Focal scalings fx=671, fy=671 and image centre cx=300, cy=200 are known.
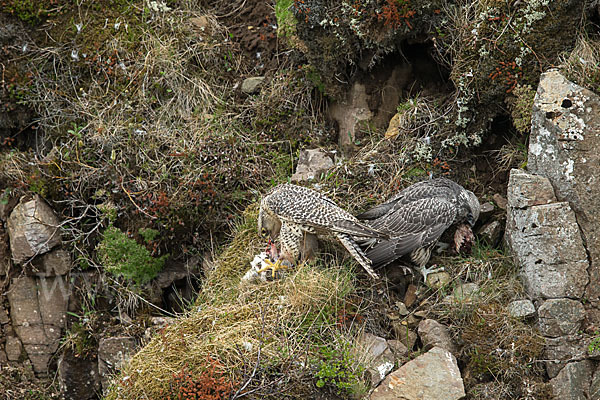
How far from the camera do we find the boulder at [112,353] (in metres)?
6.32

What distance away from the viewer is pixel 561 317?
511cm

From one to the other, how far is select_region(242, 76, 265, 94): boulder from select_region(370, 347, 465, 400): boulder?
145 inches

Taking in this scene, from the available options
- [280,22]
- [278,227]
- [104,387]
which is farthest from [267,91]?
[104,387]

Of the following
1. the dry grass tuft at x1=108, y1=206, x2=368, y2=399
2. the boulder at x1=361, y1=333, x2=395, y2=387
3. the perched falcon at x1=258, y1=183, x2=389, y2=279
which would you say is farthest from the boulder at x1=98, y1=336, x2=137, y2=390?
the boulder at x1=361, y1=333, x2=395, y2=387

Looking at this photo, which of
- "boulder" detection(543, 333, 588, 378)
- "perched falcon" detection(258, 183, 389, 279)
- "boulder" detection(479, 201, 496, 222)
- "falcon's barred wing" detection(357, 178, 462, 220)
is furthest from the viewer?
"boulder" detection(479, 201, 496, 222)

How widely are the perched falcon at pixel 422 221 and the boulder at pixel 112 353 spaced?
2.46 metres

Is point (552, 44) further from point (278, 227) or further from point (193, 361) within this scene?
point (193, 361)

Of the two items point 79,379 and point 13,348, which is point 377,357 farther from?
point 13,348

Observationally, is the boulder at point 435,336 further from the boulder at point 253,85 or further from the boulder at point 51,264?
the boulder at point 51,264

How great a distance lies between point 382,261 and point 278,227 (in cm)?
103

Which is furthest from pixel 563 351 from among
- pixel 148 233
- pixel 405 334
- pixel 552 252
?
pixel 148 233

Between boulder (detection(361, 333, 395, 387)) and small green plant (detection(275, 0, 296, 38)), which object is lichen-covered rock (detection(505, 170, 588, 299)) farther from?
small green plant (detection(275, 0, 296, 38))

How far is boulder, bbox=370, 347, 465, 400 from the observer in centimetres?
493

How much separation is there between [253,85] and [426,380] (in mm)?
3927
